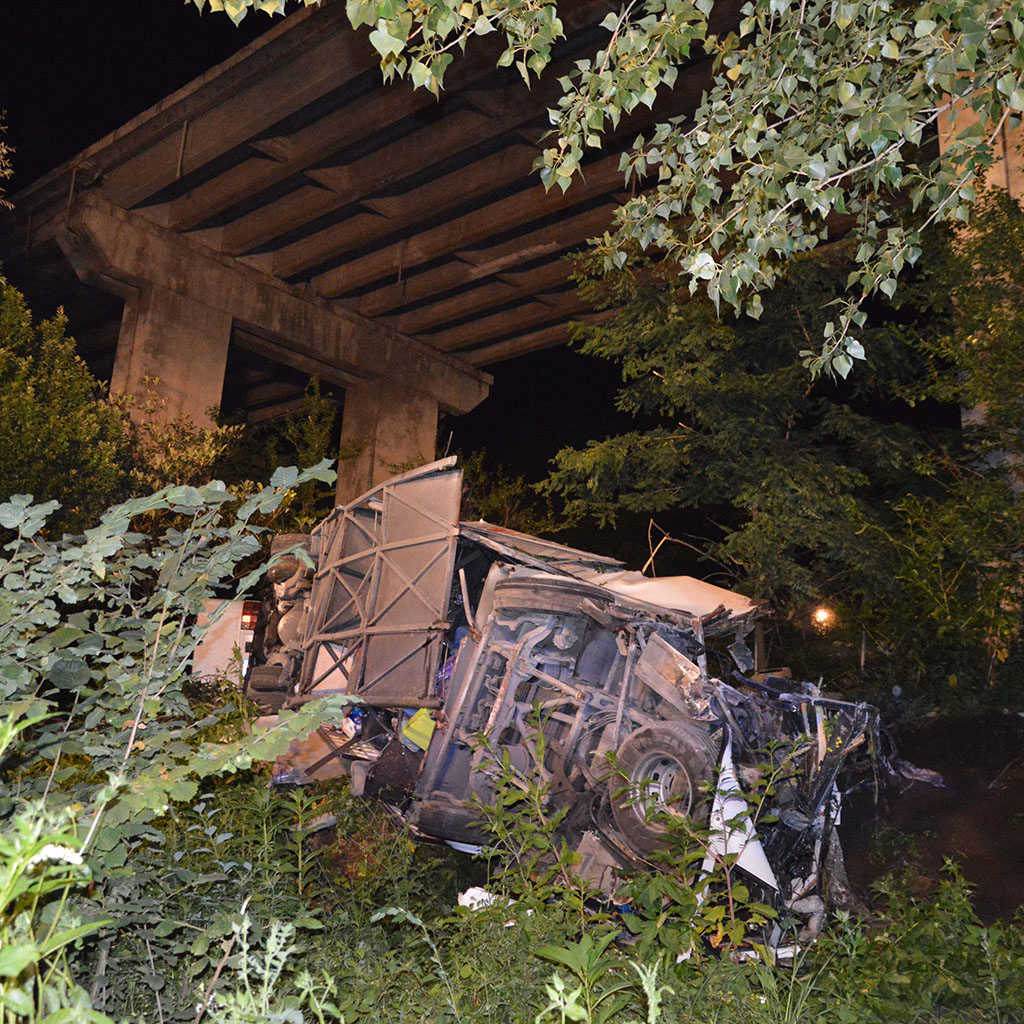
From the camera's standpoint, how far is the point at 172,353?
19.7 metres

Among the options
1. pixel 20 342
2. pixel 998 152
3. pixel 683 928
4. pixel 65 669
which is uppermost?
pixel 998 152

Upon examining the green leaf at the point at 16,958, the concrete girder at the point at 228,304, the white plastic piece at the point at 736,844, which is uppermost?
the concrete girder at the point at 228,304

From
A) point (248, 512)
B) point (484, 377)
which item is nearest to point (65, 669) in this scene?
point (248, 512)

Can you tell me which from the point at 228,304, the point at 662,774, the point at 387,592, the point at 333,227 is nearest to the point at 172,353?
the point at 228,304

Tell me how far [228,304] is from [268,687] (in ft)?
40.5

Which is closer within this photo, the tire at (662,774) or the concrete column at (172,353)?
the tire at (662,774)

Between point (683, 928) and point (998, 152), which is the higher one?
point (998, 152)

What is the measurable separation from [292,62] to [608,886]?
46.7 ft

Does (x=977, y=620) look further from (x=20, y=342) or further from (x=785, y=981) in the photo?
(x=20, y=342)

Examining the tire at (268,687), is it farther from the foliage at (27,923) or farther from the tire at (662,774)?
the foliage at (27,923)

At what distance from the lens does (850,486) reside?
528 inches

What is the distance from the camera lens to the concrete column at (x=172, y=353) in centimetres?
1927

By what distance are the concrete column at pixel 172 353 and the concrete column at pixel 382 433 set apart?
438 centimetres

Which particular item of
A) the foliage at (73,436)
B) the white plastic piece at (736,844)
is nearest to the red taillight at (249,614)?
the foliage at (73,436)
